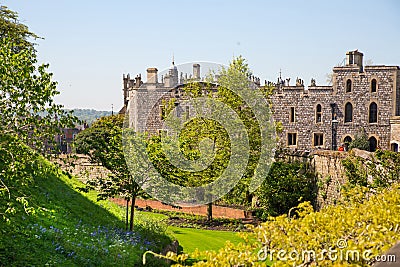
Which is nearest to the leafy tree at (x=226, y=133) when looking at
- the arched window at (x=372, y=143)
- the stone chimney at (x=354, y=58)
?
the stone chimney at (x=354, y=58)

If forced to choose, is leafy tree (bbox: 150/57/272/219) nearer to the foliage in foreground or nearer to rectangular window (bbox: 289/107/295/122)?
rectangular window (bbox: 289/107/295/122)

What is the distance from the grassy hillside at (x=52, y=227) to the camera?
25.3 feet

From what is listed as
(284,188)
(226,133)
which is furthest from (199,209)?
(284,188)

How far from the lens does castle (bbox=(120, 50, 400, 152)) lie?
35750 mm

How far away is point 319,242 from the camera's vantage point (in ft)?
18.0

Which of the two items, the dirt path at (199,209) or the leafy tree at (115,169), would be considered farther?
the dirt path at (199,209)

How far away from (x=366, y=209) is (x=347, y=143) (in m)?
31.3

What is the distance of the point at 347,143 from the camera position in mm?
36875

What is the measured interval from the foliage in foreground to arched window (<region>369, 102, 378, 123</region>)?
3119cm

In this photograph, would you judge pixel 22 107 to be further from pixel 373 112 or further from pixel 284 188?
pixel 373 112

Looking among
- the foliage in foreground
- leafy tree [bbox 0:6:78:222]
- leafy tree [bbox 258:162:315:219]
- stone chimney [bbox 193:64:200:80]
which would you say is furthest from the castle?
the foliage in foreground

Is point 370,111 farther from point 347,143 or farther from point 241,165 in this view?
point 241,165

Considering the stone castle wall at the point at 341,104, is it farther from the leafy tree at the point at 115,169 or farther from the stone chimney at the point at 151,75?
the leafy tree at the point at 115,169

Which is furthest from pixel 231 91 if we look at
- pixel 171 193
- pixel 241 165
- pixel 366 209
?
pixel 366 209
